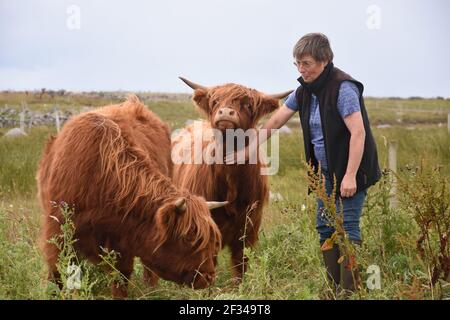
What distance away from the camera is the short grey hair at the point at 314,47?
4.45 metres

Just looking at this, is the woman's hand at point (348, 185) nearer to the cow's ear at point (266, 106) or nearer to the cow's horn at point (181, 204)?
the cow's horn at point (181, 204)

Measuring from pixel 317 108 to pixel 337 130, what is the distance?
274 mm

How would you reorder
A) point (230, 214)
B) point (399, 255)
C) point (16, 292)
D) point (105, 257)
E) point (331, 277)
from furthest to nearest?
1. point (230, 214)
2. point (399, 255)
3. point (331, 277)
4. point (16, 292)
5. point (105, 257)

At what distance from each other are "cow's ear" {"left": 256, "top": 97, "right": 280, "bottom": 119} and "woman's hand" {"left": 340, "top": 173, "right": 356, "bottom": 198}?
142cm

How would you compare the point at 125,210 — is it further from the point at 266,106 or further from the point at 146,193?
the point at 266,106

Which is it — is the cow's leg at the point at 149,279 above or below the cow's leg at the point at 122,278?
below

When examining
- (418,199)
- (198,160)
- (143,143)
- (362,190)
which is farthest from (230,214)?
(418,199)

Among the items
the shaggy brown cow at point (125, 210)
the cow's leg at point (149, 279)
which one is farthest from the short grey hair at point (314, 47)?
the cow's leg at point (149, 279)

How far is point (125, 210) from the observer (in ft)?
14.2

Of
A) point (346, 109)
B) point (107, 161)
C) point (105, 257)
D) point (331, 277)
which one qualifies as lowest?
point (331, 277)

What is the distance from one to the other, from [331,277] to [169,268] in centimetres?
133

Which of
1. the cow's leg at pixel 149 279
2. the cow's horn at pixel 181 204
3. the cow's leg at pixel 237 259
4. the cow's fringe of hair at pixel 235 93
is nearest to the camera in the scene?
the cow's horn at pixel 181 204

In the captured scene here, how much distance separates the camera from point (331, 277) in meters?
4.82

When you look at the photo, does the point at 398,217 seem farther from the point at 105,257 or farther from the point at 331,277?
the point at 105,257
